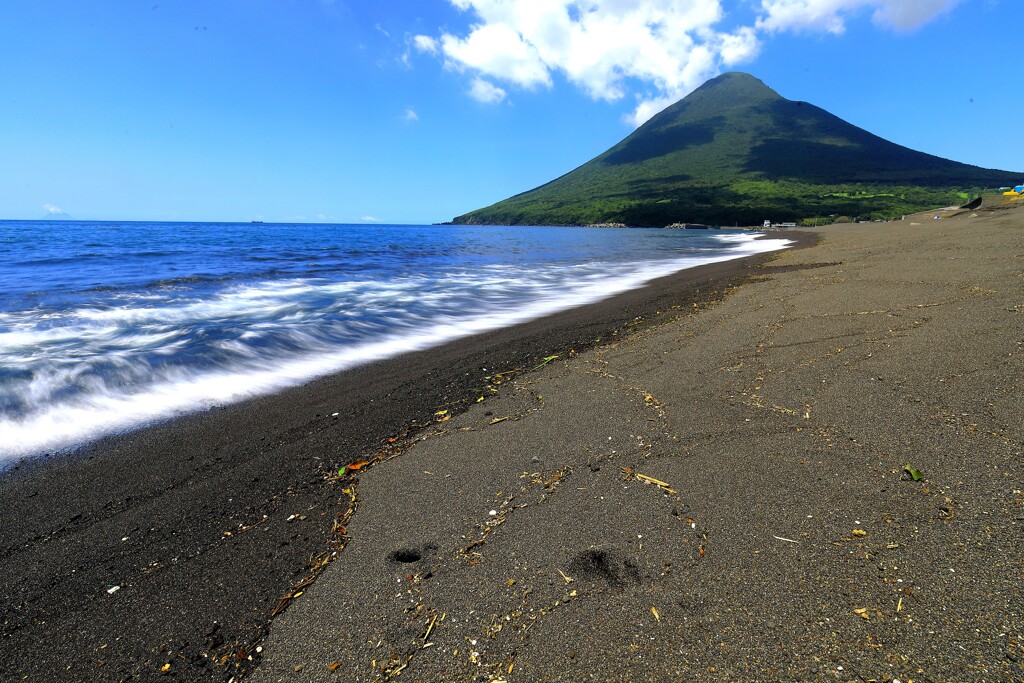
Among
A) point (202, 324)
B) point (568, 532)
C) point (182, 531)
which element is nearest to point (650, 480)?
point (568, 532)

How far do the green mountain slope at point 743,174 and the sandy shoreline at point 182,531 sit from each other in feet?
269

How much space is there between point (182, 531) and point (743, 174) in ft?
451

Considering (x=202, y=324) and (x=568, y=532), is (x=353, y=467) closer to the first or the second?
(x=568, y=532)

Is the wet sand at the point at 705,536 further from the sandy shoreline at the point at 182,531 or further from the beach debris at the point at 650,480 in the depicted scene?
the sandy shoreline at the point at 182,531

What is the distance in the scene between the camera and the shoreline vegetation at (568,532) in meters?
1.76

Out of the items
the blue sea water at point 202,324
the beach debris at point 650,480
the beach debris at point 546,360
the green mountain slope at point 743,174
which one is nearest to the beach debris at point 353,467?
the beach debris at point 650,480

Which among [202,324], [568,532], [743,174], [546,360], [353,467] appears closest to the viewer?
[568,532]

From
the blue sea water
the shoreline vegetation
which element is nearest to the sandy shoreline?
the shoreline vegetation

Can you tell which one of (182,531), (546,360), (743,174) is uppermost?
(743,174)

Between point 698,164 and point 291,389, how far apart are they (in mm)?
148173

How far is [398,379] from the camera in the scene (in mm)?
5676

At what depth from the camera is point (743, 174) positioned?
119 meters

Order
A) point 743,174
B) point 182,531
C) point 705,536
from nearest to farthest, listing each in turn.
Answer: point 705,536, point 182,531, point 743,174

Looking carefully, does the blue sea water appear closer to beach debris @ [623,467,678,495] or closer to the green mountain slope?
beach debris @ [623,467,678,495]
